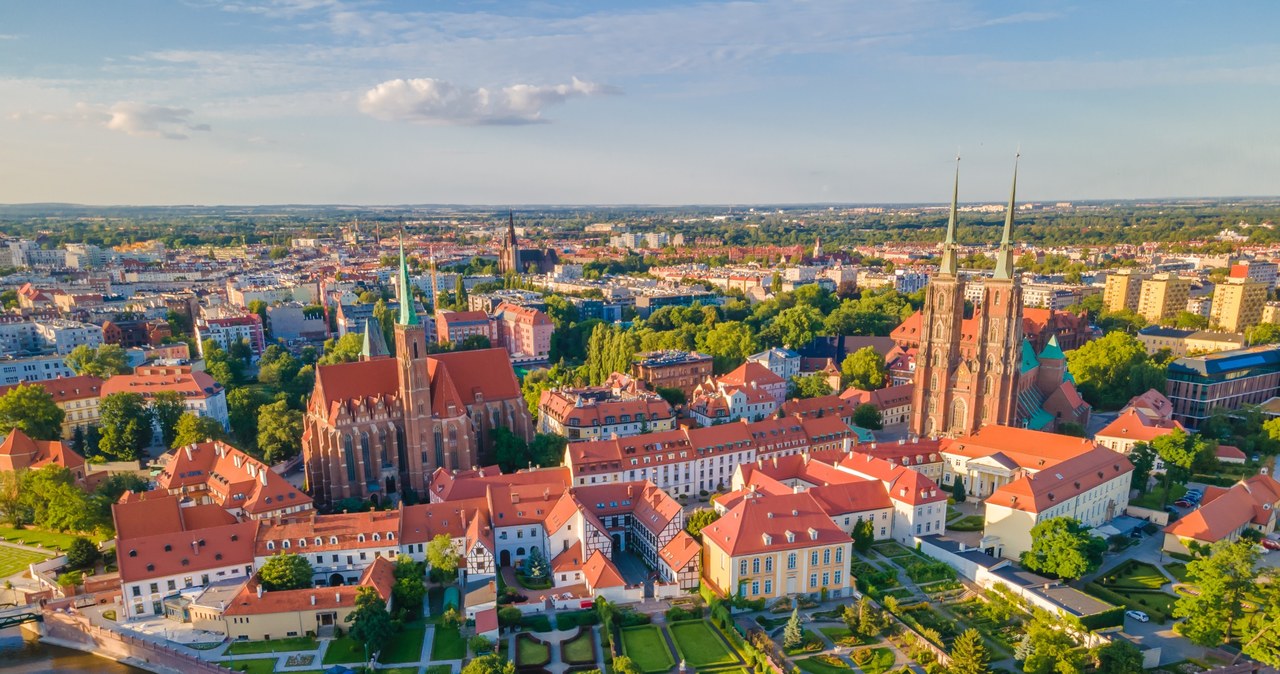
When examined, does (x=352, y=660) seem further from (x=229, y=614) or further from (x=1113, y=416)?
(x=1113, y=416)

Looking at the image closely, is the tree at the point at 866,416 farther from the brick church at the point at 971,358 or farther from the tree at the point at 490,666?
the tree at the point at 490,666

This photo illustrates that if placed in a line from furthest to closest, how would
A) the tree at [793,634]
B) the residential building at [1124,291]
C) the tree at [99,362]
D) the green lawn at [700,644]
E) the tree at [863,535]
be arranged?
the residential building at [1124,291] → the tree at [99,362] → the tree at [863,535] → the tree at [793,634] → the green lawn at [700,644]

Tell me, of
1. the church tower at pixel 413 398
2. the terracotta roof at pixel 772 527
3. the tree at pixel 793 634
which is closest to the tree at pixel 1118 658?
the terracotta roof at pixel 772 527

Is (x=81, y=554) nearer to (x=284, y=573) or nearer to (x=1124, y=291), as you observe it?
(x=284, y=573)

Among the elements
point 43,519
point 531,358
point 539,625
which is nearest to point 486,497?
point 539,625

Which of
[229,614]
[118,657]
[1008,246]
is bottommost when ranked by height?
[118,657]
